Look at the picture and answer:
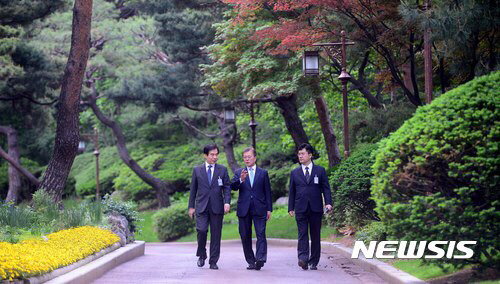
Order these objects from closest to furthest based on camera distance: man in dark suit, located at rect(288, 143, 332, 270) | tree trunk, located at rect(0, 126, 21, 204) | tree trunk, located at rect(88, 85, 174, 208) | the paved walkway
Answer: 1. the paved walkway
2. man in dark suit, located at rect(288, 143, 332, 270)
3. tree trunk, located at rect(0, 126, 21, 204)
4. tree trunk, located at rect(88, 85, 174, 208)

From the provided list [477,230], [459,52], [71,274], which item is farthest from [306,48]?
[477,230]

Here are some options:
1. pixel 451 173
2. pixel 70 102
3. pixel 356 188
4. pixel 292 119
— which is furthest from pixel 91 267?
pixel 292 119

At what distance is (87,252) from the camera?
13.2 m

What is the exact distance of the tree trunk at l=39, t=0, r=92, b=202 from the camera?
66.6 ft

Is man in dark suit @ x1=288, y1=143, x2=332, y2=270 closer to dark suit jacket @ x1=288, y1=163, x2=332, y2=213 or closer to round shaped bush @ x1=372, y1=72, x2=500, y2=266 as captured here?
dark suit jacket @ x1=288, y1=163, x2=332, y2=213

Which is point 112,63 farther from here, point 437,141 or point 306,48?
point 437,141

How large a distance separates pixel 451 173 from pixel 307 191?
15.1ft

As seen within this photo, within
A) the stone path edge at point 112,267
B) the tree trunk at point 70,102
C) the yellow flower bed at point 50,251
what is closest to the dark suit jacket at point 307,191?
the stone path edge at point 112,267

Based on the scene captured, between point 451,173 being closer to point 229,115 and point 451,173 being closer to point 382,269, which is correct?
point 382,269

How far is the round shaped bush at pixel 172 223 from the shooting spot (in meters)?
35.4

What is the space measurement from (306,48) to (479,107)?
14992mm

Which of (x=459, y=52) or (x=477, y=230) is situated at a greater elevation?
(x=459, y=52)

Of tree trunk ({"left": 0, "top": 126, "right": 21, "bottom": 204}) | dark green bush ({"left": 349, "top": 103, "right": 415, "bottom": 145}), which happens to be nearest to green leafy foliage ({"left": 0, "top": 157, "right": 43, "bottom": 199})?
tree trunk ({"left": 0, "top": 126, "right": 21, "bottom": 204})

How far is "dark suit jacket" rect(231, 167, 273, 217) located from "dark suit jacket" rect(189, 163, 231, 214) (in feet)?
0.79
